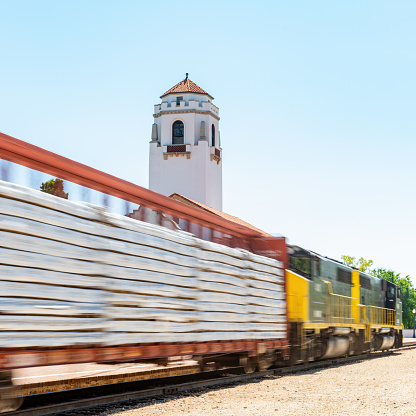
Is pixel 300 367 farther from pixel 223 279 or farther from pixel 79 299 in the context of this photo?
pixel 79 299

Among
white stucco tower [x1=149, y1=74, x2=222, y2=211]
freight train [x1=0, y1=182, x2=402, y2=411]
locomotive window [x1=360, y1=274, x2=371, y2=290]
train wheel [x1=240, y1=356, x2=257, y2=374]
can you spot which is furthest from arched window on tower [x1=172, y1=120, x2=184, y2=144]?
train wheel [x1=240, y1=356, x2=257, y2=374]

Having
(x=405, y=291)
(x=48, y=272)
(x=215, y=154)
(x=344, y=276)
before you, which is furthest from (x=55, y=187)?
(x=405, y=291)

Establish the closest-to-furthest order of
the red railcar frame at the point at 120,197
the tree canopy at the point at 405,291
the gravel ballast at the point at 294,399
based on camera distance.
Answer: the red railcar frame at the point at 120,197, the gravel ballast at the point at 294,399, the tree canopy at the point at 405,291

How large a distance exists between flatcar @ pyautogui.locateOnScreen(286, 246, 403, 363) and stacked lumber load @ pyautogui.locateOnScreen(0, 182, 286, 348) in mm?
4043

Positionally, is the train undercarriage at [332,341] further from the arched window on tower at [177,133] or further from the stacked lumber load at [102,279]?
the arched window on tower at [177,133]

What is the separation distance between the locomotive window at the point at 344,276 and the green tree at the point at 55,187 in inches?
560

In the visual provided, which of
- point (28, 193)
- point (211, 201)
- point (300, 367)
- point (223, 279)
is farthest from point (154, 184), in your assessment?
point (28, 193)

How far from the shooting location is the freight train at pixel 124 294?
21.7ft

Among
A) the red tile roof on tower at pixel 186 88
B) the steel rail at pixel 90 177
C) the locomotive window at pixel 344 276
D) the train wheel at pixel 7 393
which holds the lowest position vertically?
the train wheel at pixel 7 393

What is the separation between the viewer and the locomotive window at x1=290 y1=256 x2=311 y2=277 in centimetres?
1609

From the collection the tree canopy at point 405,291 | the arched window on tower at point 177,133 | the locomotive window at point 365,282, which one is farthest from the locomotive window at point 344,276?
the tree canopy at point 405,291

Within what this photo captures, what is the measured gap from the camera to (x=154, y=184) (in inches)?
2584

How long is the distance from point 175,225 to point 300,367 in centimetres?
770

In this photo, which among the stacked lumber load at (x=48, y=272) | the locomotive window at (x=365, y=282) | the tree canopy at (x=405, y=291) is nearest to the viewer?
the stacked lumber load at (x=48, y=272)
